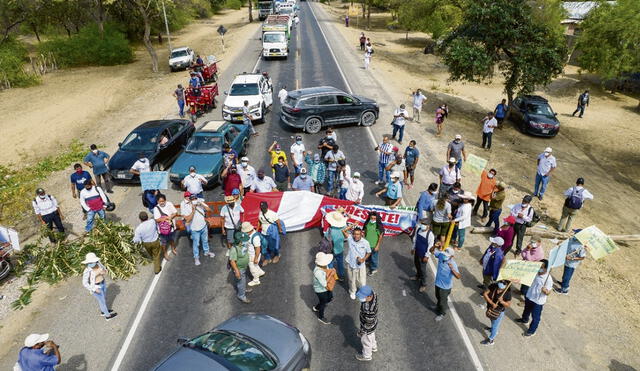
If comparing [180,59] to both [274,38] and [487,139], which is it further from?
[487,139]

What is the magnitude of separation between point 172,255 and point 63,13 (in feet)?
135

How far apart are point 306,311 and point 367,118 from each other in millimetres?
12622

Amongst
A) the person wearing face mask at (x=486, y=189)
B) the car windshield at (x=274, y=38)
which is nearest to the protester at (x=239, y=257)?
the person wearing face mask at (x=486, y=189)

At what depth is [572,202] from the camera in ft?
37.7

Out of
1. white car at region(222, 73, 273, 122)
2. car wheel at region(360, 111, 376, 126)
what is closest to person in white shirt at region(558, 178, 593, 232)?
car wheel at region(360, 111, 376, 126)

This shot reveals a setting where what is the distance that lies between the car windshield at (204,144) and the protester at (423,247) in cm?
834

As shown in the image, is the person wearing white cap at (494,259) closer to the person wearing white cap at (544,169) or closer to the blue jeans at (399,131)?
the person wearing white cap at (544,169)

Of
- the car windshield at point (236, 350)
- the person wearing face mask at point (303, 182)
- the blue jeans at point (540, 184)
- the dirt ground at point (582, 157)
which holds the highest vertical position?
the person wearing face mask at point (303, 182)

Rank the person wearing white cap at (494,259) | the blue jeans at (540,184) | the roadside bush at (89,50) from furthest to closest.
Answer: the roadside bush at (89,50)
the blue jeans at (540,184)
the person wearing white cap at (494,259)

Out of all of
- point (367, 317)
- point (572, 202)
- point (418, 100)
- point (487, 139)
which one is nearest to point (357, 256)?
point (367, 317)

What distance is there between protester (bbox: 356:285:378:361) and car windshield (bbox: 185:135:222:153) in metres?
9.13

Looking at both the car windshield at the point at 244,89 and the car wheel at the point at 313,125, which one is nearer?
the car wheel at the point at 313,125

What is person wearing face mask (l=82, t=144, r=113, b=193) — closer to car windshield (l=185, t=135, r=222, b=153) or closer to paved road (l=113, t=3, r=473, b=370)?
car windshield (l=185, t=135, r=222, b=153)

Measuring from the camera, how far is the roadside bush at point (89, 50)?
34375 millimetres
